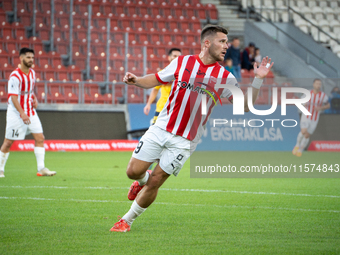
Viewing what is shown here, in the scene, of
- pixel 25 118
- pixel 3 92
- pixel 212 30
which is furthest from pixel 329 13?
pixel 212 30

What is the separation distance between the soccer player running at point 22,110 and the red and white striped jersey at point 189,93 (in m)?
4.91

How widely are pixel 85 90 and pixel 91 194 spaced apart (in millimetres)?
10458

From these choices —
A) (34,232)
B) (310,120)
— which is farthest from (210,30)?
(310,120)

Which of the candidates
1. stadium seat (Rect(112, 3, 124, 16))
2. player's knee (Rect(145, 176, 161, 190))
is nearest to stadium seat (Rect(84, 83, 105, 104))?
stadium seat (Rect(112, 3, 124, 16))

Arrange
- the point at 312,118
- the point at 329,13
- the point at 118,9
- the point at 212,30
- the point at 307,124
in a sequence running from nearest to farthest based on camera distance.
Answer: the point at 212,30
the point at 307,124
the point at 312,118
the point at 118,9
the point at 329,13

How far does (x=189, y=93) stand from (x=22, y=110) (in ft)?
17.1

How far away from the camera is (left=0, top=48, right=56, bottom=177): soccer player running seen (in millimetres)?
9438

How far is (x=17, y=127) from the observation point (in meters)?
9.62

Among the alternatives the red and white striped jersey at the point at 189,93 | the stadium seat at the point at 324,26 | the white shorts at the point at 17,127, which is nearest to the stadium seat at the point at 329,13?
the stadium seat at the point at 324,26

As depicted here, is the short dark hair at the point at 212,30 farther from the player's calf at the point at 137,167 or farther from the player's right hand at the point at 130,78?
the player's calf at the point at 137,167

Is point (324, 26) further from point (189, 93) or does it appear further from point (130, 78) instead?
point (130, 78)

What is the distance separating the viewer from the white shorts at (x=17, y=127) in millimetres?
9578

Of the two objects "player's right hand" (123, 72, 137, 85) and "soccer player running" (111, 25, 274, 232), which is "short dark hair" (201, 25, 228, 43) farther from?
"player's right hand" (123, 72, 137, 85)

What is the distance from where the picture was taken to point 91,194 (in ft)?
24.5
